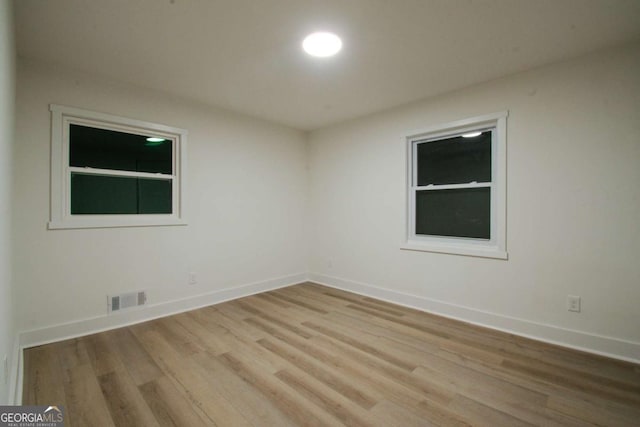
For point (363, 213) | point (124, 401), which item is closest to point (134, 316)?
point (124, 401)

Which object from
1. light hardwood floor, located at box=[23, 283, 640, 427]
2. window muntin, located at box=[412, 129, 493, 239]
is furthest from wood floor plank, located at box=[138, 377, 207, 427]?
window muntin, located at box=[412, 129, 493, 239]

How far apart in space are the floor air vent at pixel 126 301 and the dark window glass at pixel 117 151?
4.36 ft

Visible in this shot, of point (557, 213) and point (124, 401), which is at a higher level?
point (557, 213)

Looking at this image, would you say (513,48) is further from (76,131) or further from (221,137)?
(76,131)

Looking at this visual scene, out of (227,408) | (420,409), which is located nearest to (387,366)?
(420,409)

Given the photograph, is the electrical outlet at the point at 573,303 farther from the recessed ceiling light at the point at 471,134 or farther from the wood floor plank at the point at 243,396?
the wood floor plank at the point at 243,396

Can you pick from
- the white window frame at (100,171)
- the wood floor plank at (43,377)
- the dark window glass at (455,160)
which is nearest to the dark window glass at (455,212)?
the dark window glass at (455,160)

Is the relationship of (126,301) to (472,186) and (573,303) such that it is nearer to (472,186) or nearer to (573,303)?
(472,186)

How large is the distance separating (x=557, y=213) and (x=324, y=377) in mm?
2450

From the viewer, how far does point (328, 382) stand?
6.76 ft

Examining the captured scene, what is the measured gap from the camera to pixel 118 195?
10.2ft

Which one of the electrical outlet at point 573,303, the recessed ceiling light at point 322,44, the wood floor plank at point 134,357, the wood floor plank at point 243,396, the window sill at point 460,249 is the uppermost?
the recessed ceiling light at point 322,44

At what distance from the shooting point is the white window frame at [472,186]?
292cm

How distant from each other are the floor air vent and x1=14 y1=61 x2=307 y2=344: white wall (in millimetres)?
58
